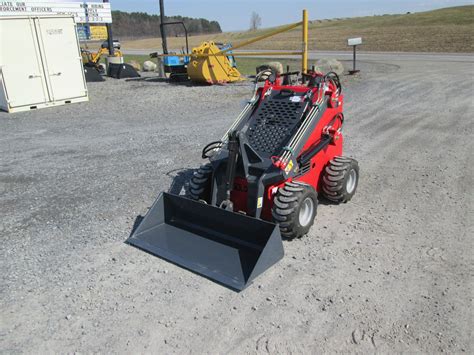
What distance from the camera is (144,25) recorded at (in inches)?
4205

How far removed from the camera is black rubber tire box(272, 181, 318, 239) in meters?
4.13

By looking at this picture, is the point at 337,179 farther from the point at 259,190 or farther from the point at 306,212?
the point at 259,190

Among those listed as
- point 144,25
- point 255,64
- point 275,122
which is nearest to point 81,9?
point 255,64

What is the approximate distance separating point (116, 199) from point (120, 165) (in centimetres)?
153

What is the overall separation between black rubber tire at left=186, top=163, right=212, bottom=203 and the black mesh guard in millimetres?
595

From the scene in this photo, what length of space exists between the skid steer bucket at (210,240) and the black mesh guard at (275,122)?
979 millimetres

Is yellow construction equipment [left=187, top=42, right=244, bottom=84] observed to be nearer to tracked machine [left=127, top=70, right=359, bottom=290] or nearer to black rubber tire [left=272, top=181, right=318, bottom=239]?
tracked machine [left=127, top=70, right=359, bottom=290]

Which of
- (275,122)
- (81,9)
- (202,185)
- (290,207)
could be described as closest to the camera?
(290,207)

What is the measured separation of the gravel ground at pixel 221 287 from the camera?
3096mm

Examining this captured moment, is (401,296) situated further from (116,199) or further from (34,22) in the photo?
(34,22)

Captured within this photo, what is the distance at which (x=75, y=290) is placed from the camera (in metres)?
3.67

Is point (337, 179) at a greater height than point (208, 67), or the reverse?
point (208, 67)

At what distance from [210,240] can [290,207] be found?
2.72 feet

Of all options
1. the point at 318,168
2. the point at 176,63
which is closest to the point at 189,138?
the point at 318,168
